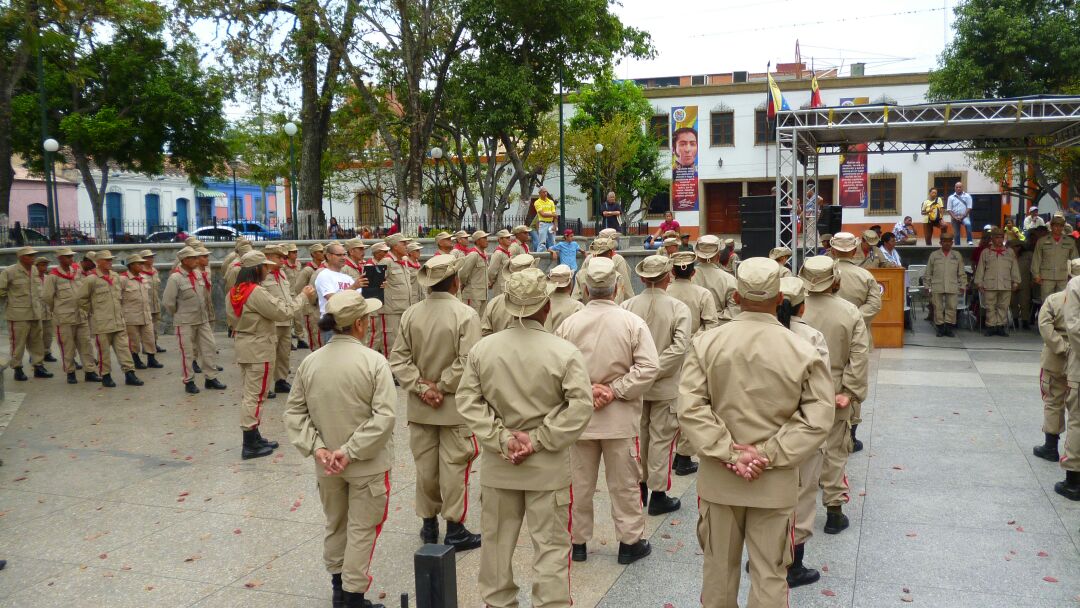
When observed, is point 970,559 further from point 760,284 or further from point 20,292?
point 20,292

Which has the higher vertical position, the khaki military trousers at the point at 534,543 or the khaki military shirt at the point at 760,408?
the khaki military shirt at the point at 760,408

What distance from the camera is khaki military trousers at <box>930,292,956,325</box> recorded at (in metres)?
15.4

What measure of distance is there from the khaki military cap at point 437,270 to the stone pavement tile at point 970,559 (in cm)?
318

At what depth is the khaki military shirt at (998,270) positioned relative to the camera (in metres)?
15.2

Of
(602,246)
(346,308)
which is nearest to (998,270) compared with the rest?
(602,246)

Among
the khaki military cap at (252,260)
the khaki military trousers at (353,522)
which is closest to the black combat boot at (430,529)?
the khaki military trousers at (353,522)

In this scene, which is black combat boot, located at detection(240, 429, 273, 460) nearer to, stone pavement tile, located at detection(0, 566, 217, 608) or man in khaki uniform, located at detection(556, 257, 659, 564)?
stone pavement tile, located at detection(0, 566, 217, 608)

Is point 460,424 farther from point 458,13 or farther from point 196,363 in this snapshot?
point 458,13

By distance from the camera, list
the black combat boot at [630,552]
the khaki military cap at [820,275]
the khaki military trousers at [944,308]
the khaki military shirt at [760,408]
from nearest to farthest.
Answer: the khaki military shirt at [760,408]
the black combat boot at [630,552]
the khaki military cap at [820,275]
the khaki military trousers at [944,308]

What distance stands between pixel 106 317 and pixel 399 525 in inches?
315

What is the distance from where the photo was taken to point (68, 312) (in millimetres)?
12383

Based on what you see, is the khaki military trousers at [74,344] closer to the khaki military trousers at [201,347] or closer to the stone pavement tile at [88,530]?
the khaki military trousers at [201,347]

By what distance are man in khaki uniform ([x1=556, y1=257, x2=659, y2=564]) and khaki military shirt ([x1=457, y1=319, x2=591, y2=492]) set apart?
3.33ft

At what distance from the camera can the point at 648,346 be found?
5.43 m
